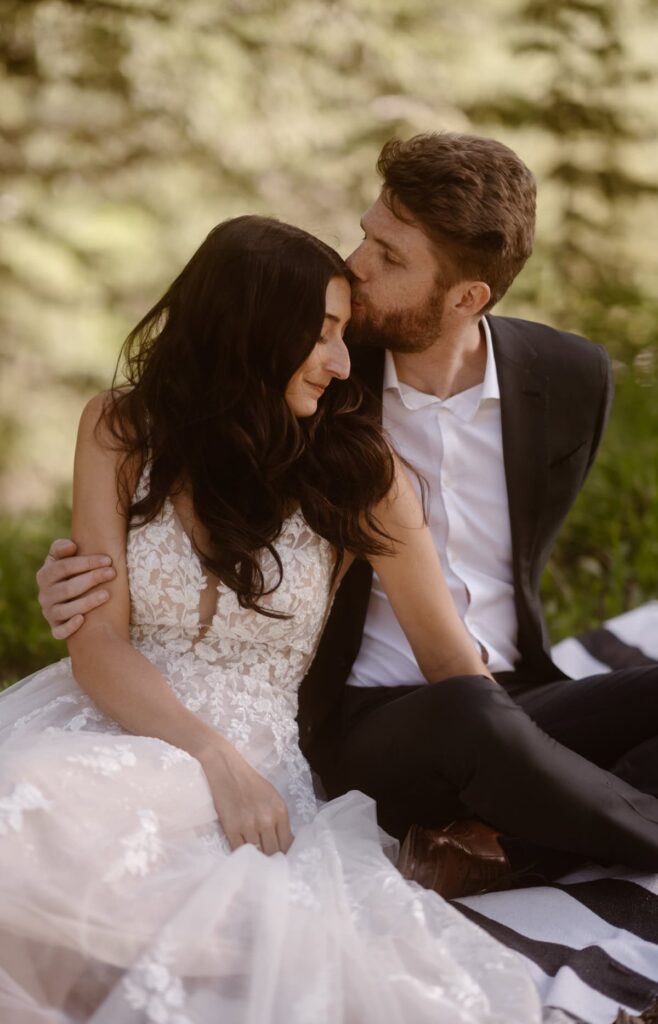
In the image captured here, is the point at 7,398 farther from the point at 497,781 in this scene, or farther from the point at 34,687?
the point at 497,781

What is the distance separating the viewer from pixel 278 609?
2418 mm

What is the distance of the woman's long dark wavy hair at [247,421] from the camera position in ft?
7.72

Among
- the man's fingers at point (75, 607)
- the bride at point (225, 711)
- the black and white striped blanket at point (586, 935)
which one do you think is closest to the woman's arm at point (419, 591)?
the bride at point (225, 711)

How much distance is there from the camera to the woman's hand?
84.4 inches

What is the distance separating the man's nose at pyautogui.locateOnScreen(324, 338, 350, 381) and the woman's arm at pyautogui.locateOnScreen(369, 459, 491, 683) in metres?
0.26

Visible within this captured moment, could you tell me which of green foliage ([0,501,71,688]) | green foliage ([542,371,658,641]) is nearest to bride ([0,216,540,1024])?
green foliage ([0,501,71,688])

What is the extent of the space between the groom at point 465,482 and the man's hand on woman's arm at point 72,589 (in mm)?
17

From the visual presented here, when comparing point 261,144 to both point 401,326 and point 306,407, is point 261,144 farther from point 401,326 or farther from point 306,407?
point 306,407

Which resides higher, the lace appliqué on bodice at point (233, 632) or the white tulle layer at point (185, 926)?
the lace appliqué on bodice at point (233, 632)

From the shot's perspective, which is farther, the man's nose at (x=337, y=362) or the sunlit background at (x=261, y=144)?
the sunlit background at (x=261, y=144)

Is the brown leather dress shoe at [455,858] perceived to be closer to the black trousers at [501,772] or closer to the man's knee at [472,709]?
the black trousers at [501,772]

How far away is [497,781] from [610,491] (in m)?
2.38

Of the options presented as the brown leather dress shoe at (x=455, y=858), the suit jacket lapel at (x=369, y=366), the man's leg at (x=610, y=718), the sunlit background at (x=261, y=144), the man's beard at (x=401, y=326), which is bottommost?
the brown leather dress shoe at (x=455, y=858)

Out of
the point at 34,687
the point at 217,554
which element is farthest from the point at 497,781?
the point at 34,687
